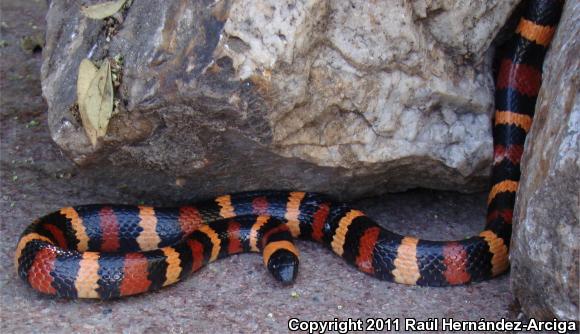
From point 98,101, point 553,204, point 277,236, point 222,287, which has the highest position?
point 98,101

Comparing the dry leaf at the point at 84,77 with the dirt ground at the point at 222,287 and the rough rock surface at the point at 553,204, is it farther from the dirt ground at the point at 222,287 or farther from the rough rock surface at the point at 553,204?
the rough rock surface at the point at 553,204

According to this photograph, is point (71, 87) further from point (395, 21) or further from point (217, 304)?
point (395, 21)

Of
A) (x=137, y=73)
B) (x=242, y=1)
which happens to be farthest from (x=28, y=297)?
(x=242, y=1)

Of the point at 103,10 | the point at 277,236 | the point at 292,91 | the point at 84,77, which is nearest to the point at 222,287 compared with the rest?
the point at 277,236

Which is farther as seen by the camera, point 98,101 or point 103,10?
point 103,10

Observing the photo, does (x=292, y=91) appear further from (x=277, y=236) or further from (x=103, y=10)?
(x=103, y=10)

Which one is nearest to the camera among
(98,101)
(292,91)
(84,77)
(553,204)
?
(553,204)

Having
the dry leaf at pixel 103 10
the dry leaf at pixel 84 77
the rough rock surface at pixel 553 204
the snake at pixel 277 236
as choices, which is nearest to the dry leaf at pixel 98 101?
the dry leaf at pixel 84 77
